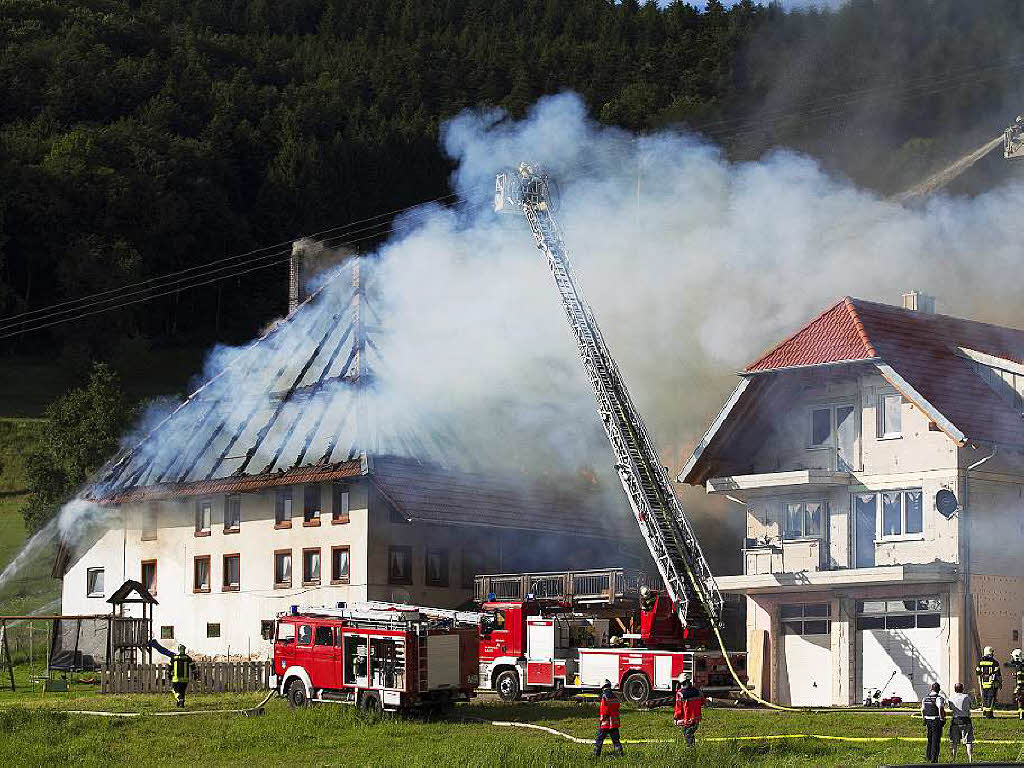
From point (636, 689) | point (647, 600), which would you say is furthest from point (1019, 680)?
point (647, 600)

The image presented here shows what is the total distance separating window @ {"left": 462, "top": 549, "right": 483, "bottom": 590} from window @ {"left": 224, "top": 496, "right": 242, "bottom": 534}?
Result: 9277 millimetres

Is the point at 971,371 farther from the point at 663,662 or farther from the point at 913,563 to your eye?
the point at 663,662

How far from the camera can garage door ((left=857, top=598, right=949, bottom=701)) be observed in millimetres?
46094

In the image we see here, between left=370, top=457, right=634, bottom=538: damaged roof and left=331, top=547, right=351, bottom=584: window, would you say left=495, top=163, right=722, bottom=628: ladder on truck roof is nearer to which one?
left=370, top=457, right=634, bottom=538: damaged roof

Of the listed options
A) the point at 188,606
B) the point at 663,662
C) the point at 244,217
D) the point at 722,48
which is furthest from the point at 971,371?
the point at 244,217

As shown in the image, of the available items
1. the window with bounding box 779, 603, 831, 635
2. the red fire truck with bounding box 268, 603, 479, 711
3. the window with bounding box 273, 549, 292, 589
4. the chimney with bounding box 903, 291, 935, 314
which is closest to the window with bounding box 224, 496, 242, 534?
the window with bounding box 273, 549, 292, 589

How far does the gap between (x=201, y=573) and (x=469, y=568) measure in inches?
447

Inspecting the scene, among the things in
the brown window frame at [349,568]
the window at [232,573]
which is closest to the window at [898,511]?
the brown window frame at [349,568]

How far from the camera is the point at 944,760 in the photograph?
32.5m

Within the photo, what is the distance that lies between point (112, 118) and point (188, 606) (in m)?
89.7

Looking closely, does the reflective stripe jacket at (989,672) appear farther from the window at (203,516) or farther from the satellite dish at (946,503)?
the window at (203,516)

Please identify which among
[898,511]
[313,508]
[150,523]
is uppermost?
[313,508]

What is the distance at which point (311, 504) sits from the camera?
65.4 metres

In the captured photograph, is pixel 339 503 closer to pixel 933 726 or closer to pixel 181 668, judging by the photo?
pixel 181 668
